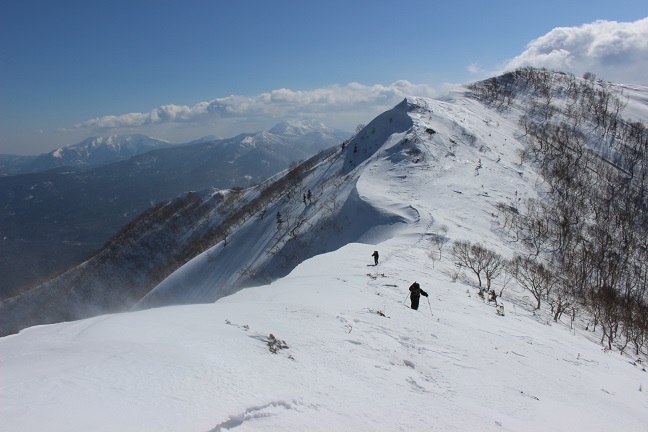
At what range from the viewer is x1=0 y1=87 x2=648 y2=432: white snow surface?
539 cm

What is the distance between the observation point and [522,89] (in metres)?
105

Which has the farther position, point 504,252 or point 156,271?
point 156,271

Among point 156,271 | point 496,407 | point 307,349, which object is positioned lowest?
point 156,271

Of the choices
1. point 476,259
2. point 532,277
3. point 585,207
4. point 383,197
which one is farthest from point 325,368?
point 585,207

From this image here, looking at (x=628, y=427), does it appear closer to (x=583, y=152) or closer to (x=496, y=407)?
(x=496, y=407)

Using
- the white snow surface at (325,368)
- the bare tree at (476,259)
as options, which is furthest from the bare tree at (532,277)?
the white snow surface at (325,368)

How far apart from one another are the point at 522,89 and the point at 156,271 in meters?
114

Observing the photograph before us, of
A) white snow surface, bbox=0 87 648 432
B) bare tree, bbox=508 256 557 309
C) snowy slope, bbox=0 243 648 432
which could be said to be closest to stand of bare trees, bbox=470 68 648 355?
bare tree, bbox=508 256 557 309

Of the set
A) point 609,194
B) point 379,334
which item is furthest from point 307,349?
point 609,194

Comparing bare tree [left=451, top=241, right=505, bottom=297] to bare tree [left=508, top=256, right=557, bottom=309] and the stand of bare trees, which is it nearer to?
bare tree [left=508, top=256, right=557, bottom=309]

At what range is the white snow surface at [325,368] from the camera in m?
5.39

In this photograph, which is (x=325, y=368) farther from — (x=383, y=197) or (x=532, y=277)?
(x=383, y=197)

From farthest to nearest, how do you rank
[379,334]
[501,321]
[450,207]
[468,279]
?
[450,207] → [468,279] → [501,321] → [379,334]

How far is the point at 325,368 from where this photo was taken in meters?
8.02
